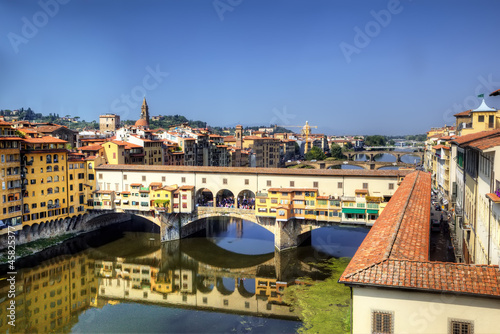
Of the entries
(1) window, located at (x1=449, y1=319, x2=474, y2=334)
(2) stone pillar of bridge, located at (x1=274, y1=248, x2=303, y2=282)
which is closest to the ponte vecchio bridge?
(2) stone pillar of bridge, located at (x1=274, y1=248, x2=303, y2=282)

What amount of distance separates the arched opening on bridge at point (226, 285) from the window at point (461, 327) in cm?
1710

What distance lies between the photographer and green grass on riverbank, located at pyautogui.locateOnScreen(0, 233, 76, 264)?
92.3 ft

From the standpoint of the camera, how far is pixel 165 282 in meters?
26.7

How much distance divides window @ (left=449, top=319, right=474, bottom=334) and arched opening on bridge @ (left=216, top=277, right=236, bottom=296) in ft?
56.1

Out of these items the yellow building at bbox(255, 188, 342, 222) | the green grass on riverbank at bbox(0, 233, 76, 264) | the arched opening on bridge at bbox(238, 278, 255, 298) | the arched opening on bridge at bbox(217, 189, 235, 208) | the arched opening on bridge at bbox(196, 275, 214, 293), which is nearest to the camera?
the arched opening on bridge at bbox(238, 278, 255, 298)

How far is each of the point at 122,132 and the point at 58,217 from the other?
65.1 feet

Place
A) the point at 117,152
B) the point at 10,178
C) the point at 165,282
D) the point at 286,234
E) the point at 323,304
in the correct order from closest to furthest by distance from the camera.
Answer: the point at 323,304 < the point at 165,282 < the point at 10,178 < the point at 286,234 < the point at 117,152

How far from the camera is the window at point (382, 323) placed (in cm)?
948

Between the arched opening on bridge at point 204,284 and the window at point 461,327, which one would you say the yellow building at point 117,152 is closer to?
the arched opening on bridge at point 204,284

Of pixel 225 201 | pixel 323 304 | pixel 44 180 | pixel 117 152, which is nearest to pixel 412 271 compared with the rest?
pixel 323 304

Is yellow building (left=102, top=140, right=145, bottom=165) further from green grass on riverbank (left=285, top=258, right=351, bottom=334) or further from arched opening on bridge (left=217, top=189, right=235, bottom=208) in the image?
green grass on riverbank (left=285, top=258, right=351, bottom=334)

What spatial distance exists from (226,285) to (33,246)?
1515 cm

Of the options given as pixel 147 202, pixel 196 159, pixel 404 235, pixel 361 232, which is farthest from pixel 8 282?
pixel 196 159

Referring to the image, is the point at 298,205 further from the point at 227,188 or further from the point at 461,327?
the point at 461,327
